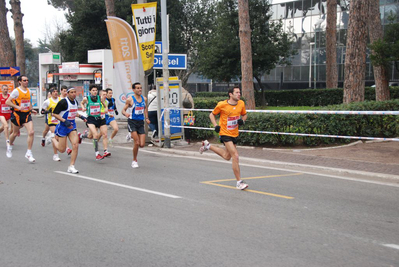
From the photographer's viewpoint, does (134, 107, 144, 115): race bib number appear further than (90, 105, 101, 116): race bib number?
No

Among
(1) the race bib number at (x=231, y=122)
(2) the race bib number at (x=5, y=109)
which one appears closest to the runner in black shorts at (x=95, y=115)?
(2) the race bib number at (x=5, y=109)

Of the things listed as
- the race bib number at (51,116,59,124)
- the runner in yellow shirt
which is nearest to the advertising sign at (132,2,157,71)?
the race bib number at (51,116,59,124)

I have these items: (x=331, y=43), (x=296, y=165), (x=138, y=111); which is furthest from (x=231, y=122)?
(x=331, y=43)

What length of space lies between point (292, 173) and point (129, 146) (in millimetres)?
6729

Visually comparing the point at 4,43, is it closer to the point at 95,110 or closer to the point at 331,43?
the point at 95,110

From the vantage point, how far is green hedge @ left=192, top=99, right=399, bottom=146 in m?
12.7

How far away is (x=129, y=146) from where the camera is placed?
591 inches

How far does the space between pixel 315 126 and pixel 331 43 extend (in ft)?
57.4

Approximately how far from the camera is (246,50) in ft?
63.8

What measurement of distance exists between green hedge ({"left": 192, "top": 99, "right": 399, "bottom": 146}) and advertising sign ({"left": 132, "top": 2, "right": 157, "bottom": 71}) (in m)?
3.65

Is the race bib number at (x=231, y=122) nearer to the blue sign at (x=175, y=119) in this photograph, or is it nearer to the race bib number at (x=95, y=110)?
the race bib number at (x=95, y=110)

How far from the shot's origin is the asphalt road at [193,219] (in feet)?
16.0

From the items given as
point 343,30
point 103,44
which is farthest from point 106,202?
point 343,30

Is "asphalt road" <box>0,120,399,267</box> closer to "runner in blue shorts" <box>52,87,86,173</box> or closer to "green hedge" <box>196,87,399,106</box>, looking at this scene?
"runner in blue shorts" <box>52,87,86,173</box>
